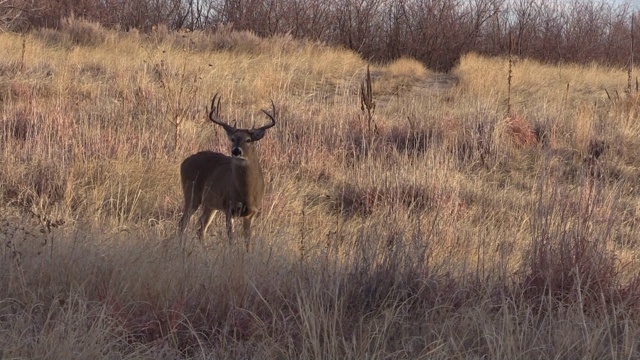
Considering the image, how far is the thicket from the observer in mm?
23828

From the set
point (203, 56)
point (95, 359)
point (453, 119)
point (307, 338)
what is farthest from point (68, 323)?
point (203, 56)

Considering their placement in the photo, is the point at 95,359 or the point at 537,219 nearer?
the point at 95,359

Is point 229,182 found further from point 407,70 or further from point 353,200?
point 407,70

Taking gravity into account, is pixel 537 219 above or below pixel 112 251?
above

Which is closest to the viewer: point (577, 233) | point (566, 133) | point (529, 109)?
point (577, 233)

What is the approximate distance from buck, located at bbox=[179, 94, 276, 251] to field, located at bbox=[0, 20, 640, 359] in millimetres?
183

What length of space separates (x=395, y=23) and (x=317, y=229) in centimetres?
1843

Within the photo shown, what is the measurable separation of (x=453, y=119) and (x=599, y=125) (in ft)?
5.91

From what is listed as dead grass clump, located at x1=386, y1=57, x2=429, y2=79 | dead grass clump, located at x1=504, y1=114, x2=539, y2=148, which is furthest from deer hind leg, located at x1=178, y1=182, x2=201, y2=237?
dead grass clump, located at x1=386, y1=57, x2=429, y2=79

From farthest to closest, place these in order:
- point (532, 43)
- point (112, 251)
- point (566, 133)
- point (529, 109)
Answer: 1. point (532, 43)
2. point (529, 109)
3. point (566, 133)
4. point (112, 251)

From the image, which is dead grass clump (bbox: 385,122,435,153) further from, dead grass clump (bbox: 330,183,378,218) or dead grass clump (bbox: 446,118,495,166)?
dead grass clump (bbox: 330,183,378,218)

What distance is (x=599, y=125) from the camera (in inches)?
439

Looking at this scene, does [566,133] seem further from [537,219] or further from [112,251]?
[112,251]

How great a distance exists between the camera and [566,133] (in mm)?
11070
